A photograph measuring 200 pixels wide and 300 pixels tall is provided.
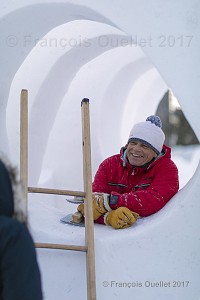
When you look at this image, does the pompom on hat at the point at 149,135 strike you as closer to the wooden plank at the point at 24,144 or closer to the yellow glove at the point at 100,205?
the yellow glove at the point at 100,205

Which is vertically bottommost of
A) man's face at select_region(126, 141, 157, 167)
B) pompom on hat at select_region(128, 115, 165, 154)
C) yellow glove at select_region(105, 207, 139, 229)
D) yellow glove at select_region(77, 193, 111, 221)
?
yellow glove at select_region(105, 207, 139, 229)

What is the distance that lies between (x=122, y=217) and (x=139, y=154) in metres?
0.47

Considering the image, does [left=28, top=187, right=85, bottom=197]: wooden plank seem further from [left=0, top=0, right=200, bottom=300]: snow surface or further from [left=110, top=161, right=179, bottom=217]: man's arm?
[left=110, top=161, right=179, bottom=217]: man's arm

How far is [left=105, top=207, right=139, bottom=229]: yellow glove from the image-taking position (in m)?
3.00

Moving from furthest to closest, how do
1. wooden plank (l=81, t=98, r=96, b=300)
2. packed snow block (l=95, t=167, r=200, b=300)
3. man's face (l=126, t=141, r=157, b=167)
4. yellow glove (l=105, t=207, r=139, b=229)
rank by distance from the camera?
man's face (l=126, t=141, r=157, b=167) → yellow glove (l=105, t=207, r=139, b=229) → packed snow block (l=95, t=167, r=200, b=300) → wooden plank (l=81, t=98, r=96, b=300)

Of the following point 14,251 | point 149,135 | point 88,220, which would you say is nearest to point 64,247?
point 88,220

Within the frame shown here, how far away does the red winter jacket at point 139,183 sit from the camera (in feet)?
10.1

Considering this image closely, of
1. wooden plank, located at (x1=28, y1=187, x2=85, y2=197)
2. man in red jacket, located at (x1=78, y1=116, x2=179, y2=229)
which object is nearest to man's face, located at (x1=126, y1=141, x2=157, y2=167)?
man in red jacket, located at (x1=78, y1=116, x2=179, y2=229)

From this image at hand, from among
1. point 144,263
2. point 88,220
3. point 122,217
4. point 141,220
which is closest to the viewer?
point 88,220

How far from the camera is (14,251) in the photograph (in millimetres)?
1503

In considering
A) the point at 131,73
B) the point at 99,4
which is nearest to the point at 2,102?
the point at 99,4

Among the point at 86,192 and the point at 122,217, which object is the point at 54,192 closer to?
the point at 86,192

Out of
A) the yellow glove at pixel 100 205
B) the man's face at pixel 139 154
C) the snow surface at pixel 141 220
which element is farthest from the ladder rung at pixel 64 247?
the man's face at pixel 139 154

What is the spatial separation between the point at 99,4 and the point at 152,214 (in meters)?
1.13
